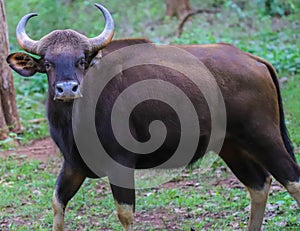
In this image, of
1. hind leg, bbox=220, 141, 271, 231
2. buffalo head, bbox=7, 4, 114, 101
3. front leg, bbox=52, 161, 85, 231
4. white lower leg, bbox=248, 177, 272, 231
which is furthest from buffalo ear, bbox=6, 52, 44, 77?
white lower leg, bbox=248, 177, 272, 231

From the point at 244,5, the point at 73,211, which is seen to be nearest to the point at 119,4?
the point at 244,5

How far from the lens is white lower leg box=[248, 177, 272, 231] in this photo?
6.14 m

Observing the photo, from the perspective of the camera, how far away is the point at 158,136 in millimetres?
5664

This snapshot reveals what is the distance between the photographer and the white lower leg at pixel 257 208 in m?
6.14

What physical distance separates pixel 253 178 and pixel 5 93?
4737 mm

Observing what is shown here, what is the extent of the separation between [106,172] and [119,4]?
14.8m

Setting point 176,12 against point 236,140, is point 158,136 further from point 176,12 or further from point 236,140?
point 176,12

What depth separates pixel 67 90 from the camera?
495 cm

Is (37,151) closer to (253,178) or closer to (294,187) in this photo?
(253,178)

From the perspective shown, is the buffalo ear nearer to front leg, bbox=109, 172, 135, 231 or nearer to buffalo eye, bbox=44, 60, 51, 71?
buffalo eye, bbox=44, 60, 51, 71

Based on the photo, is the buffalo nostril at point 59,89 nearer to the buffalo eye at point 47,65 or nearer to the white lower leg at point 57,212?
the buffalo eye at point 47,65

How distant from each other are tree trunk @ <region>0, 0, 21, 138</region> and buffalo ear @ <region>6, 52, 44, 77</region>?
3822mm

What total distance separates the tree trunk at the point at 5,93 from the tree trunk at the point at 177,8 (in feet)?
33.0

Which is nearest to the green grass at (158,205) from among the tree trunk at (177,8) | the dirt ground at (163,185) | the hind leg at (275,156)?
the dirt ground at (163,185)
